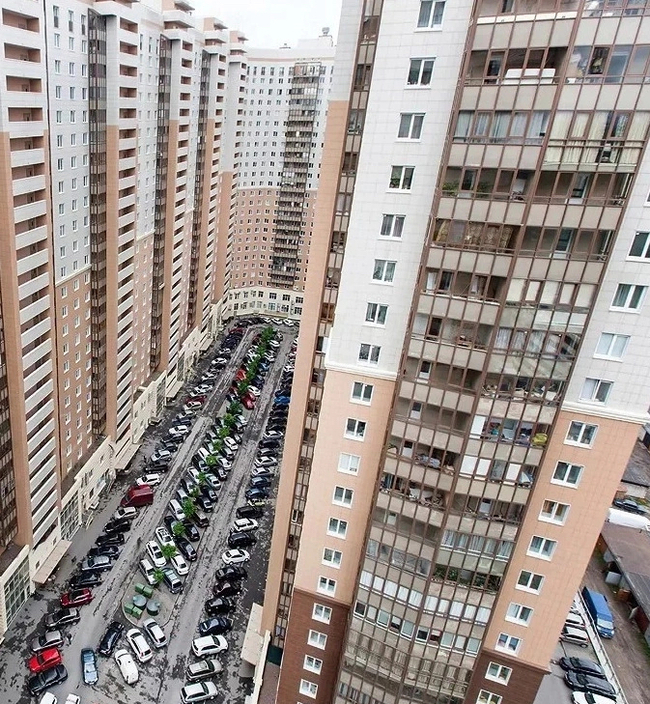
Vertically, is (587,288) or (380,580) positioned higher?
(587,288)

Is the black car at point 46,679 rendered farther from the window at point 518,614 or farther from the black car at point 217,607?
the window at point 518,614

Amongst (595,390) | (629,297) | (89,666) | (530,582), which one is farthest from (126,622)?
(629,297)

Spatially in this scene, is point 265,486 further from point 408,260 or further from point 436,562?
point 408,260

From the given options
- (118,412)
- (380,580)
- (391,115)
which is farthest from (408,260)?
(118,412)

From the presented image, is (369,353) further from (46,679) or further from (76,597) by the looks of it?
(76,597)

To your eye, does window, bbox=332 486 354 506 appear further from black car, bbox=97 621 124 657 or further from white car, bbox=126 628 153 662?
black car, bbox=97 621 124 657

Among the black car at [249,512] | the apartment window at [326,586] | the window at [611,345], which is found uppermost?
the window at [611,345]

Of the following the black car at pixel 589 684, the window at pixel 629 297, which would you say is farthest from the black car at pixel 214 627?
the window at pixel 629 297
